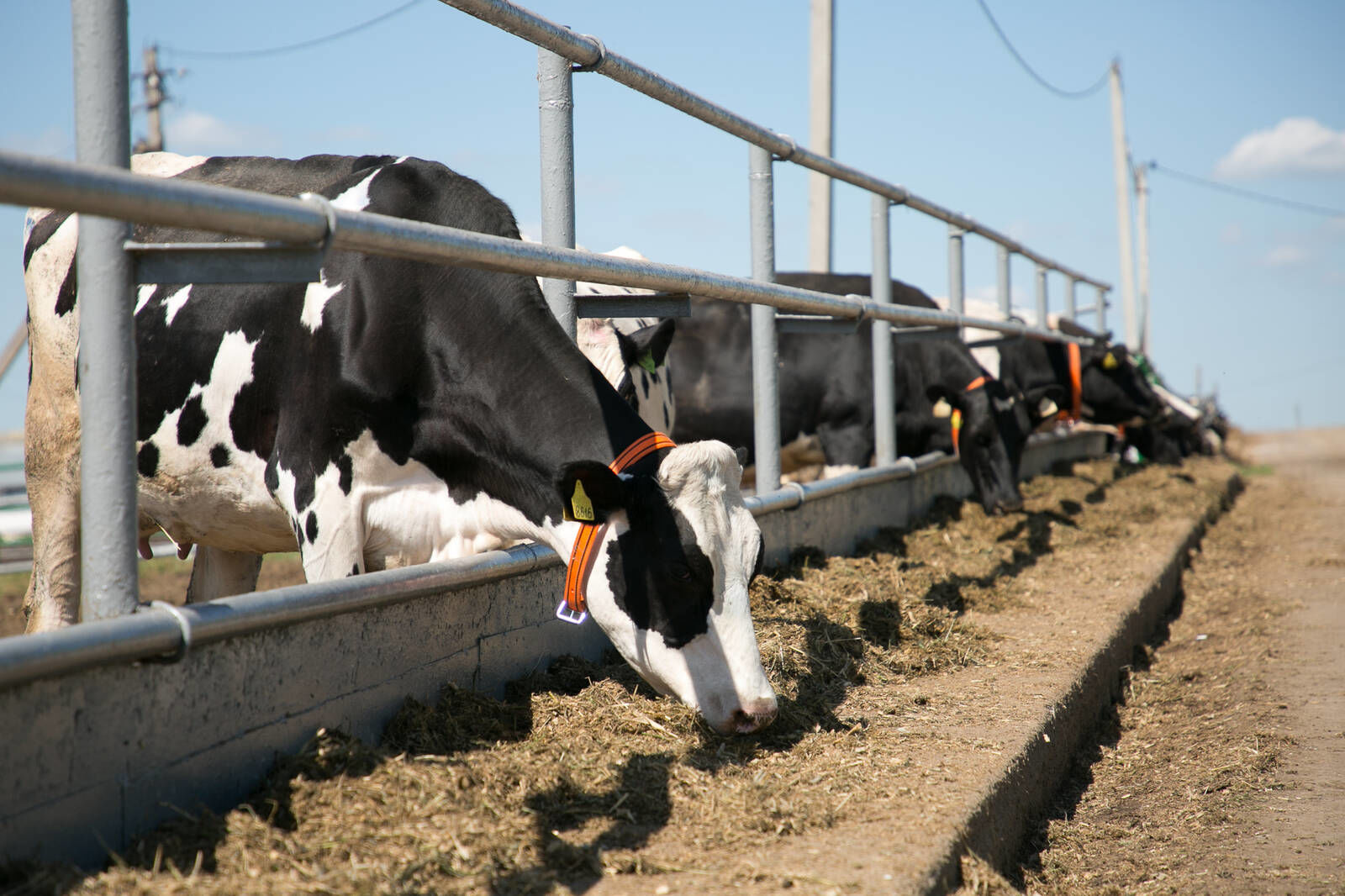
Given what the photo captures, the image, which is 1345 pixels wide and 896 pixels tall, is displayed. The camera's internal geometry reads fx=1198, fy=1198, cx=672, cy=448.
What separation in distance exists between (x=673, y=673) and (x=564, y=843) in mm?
706

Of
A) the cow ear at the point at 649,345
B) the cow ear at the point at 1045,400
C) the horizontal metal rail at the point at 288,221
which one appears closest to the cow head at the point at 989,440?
the cow ear at the point at 1045,400

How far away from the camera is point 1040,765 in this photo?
3.08 metres

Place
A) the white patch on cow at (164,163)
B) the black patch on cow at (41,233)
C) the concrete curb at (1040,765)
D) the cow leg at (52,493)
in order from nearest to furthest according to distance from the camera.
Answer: the concrete curb at (1040,765) < the cow leg at (52,493) < the black patch on cow at (41,233) < the white patch on cow at (164,163)

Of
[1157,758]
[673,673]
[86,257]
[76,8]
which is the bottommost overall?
[1157,758]

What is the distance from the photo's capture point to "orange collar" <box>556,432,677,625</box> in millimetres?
2906

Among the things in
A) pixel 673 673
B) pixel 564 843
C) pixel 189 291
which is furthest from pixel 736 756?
pixel 189 291

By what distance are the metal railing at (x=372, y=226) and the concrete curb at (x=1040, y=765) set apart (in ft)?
4.67

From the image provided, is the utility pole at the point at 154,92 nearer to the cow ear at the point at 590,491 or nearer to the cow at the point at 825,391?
the cow at the point at 825,391

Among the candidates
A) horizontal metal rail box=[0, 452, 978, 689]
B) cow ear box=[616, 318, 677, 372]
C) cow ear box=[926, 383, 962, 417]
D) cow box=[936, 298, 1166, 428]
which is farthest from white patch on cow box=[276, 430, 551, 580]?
cow box=[936, 298, 1166, 428]

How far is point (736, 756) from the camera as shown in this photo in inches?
105

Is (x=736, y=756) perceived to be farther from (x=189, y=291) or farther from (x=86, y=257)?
(x=189, y=291)

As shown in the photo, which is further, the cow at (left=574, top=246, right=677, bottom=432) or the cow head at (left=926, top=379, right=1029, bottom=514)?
the cow head at (left=926, top=379, right=1029, bottom=514)

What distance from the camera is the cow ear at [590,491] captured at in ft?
8.82

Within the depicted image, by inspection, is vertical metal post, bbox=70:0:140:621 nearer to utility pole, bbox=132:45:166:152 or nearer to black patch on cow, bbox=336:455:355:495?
black patch on cow, bbox=336:455:355:495
